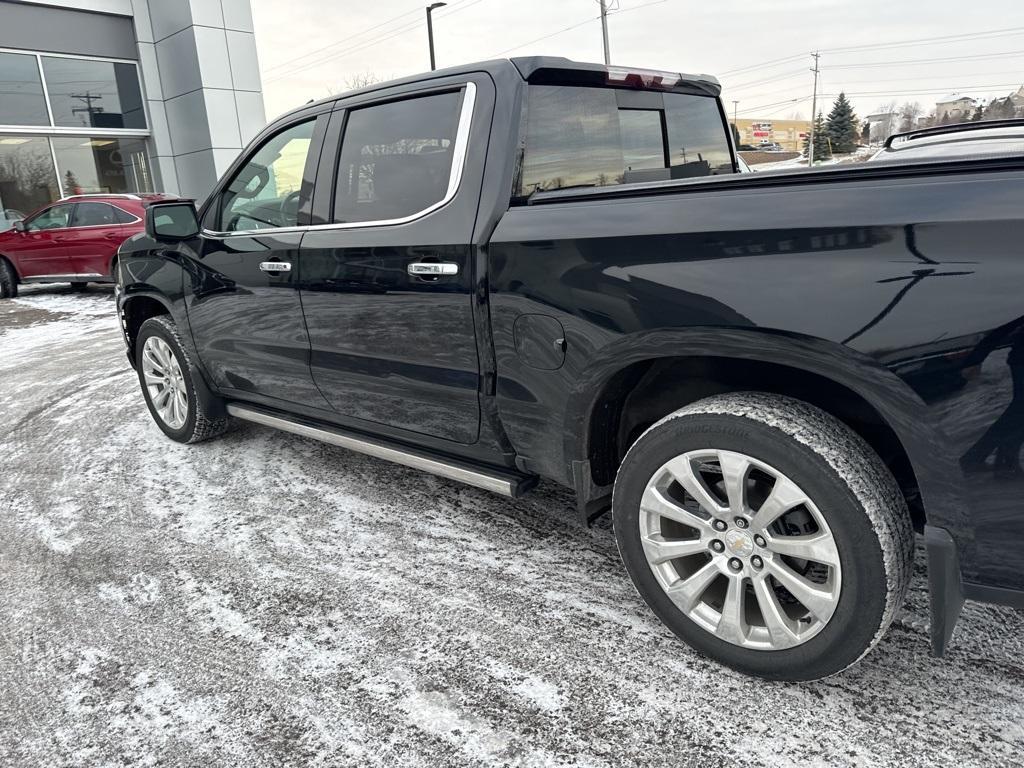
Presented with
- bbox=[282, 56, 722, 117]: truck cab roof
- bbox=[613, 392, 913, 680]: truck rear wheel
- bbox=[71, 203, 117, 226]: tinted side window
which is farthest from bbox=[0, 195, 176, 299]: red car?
bbox=[613, 392, 913, 680]: truck rear wheel

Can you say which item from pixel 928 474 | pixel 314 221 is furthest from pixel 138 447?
pixel 928 474

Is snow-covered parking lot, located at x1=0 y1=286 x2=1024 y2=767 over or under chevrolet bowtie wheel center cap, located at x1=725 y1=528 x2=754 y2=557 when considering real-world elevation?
under

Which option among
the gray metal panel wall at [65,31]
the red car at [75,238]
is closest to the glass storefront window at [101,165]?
the gray metal panel wall at [65,31]

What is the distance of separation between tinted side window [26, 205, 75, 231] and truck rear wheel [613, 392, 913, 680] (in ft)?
42.8

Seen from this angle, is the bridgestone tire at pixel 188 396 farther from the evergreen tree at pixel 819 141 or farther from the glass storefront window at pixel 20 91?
the evergreen tree at pixel 819 141

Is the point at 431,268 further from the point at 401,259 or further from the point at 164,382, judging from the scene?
the point at 164,382

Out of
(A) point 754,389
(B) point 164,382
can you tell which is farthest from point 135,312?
(A) point 754,389

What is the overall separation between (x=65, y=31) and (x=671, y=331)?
64.9ft

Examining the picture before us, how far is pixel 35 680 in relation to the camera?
247 cm

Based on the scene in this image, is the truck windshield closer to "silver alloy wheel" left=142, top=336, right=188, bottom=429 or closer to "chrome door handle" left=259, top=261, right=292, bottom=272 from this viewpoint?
"chrome door handle" left=259, top=261, right=292, bottom=272

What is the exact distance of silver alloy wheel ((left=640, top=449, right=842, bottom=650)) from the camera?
2074mm

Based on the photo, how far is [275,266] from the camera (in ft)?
11.4

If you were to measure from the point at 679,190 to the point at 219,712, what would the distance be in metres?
2.09

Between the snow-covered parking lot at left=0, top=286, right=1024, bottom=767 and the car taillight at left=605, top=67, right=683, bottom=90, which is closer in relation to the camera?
the snow-covered parking lot at left=0, top=286, right=1024, bottom=767
